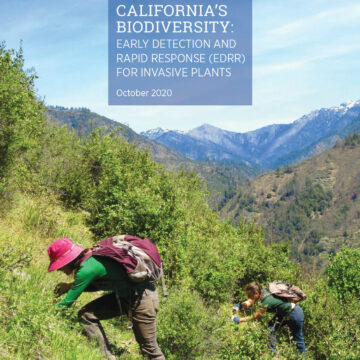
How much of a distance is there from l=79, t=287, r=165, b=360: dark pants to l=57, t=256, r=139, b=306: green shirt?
0.21 m

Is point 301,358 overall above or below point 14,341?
below

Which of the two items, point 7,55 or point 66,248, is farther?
point 7,55

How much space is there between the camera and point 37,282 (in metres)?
5.56

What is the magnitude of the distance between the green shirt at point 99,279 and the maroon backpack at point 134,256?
4.8 inches

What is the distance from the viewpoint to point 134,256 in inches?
173

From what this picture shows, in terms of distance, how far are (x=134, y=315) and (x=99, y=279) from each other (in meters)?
0.71

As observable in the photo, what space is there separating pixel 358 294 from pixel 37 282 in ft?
54.3

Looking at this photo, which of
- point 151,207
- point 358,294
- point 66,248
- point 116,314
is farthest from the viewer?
point 358,294

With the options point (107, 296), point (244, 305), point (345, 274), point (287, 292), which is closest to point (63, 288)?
point (107, 296)

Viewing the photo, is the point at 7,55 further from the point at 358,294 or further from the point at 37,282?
the point at 358,294

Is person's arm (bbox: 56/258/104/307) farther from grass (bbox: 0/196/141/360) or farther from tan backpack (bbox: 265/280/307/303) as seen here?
tan backpack (bbox: 265/280/307/303)

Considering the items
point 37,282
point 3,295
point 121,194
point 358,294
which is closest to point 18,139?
point 121,194

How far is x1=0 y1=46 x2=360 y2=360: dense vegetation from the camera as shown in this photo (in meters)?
4.42

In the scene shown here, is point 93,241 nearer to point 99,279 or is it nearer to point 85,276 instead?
point 99,279
